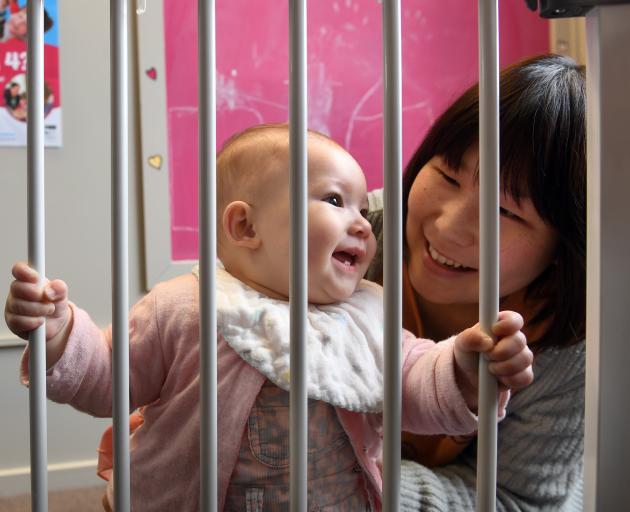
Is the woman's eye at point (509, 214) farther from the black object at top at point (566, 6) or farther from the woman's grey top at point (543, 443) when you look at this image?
the black object at top at point (566, 6)

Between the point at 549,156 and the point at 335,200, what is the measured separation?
1.03 ft

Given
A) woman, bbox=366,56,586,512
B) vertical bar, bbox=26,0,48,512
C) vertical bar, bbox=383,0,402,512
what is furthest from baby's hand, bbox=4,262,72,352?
woman, bbox=366,56,586,512

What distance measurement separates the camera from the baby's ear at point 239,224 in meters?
0.84

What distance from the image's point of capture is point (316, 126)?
2.13 metres

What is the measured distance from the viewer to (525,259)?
993 mm

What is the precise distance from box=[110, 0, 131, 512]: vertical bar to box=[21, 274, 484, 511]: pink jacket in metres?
0.18

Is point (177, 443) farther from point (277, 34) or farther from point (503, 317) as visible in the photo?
point (277, 34)

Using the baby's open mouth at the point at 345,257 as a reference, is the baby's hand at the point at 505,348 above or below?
below

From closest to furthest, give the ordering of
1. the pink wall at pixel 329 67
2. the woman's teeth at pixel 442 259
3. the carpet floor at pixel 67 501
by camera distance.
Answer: the woman's teeth at pixel 442 259
the carpet floor at pixel 67 501
the pink wall at pixel 329 67

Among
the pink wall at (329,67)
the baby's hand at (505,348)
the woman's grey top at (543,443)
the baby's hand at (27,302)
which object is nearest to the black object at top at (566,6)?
the baby's hand at (505,348)

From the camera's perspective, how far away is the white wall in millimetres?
1907

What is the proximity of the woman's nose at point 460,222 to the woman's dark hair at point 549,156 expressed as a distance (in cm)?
6

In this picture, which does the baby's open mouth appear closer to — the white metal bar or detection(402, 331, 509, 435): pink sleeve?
detection(402, 331, 509, 435): pink sleeve

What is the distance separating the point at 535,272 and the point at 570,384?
0.17 meters
